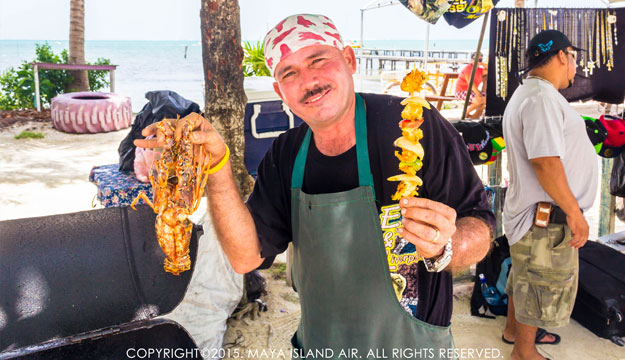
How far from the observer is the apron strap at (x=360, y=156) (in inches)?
79.3

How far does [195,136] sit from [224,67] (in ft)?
8.78

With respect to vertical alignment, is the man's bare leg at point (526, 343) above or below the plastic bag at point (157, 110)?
below

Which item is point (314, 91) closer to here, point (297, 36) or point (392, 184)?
point (297, 36)

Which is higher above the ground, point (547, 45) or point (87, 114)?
point (547, 45)

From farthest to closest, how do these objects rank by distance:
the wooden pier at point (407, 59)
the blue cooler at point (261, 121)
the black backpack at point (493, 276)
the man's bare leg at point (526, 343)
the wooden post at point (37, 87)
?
the wooden pier at point (407, 59)
the wooden post at point (37, 87)
the blue cooler at point (261, 121)
the black backpack at point (493, 276)
the man's bare leg at point (526, 343)

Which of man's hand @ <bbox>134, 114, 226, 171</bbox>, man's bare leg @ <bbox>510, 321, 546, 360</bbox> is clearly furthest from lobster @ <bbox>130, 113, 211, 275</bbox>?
man's bare leg @ <bbox>510, 321, 546, 360</bbox>

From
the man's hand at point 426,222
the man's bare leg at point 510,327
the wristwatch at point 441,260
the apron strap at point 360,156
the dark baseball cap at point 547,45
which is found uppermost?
the dark baseball cap at point 547,45

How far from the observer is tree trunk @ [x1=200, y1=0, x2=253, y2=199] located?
4.16 metres

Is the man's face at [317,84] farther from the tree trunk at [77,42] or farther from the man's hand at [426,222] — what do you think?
the tree trunk at [77,42]

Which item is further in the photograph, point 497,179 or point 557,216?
point 497,179

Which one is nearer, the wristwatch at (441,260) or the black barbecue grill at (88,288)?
the wristwatch at (441,260)

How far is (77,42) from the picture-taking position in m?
15.0

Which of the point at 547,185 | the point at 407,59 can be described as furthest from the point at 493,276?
the point at 407,59

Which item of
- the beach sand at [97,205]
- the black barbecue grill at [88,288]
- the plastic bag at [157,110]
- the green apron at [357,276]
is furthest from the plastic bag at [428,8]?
the black barbecue grill at [88,288]
